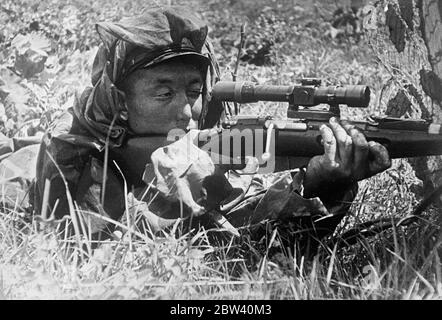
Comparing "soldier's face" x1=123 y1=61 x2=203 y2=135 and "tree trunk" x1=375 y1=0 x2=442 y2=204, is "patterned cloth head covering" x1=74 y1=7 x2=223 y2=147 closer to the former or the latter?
"soldier's face" x1=123 y1=61 x2=203 y2=135

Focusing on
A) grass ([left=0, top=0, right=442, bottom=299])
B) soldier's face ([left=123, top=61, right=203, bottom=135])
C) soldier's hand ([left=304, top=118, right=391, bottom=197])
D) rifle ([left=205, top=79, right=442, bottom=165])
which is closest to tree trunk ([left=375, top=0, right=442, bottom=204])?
grass ([left=0, top=0, right=442, bottom=299])

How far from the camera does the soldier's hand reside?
3252mm

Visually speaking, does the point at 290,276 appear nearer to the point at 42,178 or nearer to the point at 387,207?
the point at 387,207

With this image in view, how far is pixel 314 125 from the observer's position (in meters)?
3.42

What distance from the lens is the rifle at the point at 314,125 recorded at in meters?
3.27

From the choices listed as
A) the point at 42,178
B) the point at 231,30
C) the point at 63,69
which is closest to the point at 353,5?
the point at 231,30

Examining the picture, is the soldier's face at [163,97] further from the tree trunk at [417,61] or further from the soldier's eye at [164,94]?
the tree trunk at [417,61]

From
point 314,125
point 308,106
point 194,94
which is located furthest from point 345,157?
point 194,94

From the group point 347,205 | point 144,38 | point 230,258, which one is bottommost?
point 230,258

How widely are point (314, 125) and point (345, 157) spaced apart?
236 mm

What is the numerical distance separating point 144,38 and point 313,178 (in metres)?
0.99

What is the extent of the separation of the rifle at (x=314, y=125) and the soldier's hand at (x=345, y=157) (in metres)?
0.07

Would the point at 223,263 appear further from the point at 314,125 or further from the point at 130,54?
the point at 130,54

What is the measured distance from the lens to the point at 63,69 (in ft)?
19.8
